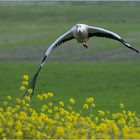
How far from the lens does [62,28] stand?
34344 mm

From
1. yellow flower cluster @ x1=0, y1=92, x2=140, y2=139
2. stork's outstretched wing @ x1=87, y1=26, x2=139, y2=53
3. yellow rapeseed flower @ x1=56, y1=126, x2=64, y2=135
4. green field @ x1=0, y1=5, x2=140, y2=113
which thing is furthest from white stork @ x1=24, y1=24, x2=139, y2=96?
green field @ x1=0, y1=5, x2=140, y2=113

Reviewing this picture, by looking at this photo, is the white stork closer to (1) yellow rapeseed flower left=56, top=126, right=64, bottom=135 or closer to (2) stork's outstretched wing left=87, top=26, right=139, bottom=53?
(2) stork's outstretched wing left=87, top=26, right=139, bottom=53

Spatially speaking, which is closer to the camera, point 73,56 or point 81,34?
point 81,34

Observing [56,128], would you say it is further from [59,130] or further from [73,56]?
[73,56]

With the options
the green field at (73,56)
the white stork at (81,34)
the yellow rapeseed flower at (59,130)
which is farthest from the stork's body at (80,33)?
the green field at (73,56)

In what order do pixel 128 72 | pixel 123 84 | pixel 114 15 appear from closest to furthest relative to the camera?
1. pixel 123 84
2. pixel 128 72
3. pixel 114 15

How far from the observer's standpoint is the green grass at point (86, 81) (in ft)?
57.5

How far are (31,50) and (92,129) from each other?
63.1 feet

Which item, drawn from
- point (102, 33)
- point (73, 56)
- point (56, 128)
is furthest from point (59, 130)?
point (73, 56)

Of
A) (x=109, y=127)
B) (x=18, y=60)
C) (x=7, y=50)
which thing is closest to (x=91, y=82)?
(x=18, y=60)

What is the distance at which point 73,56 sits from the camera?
88.2 ft

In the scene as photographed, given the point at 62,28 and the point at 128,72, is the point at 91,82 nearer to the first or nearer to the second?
the point at 128,72

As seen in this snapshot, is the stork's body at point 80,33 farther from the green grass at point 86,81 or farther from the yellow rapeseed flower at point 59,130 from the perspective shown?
the green grass at point 86,81

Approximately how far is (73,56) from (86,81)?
676 cm
